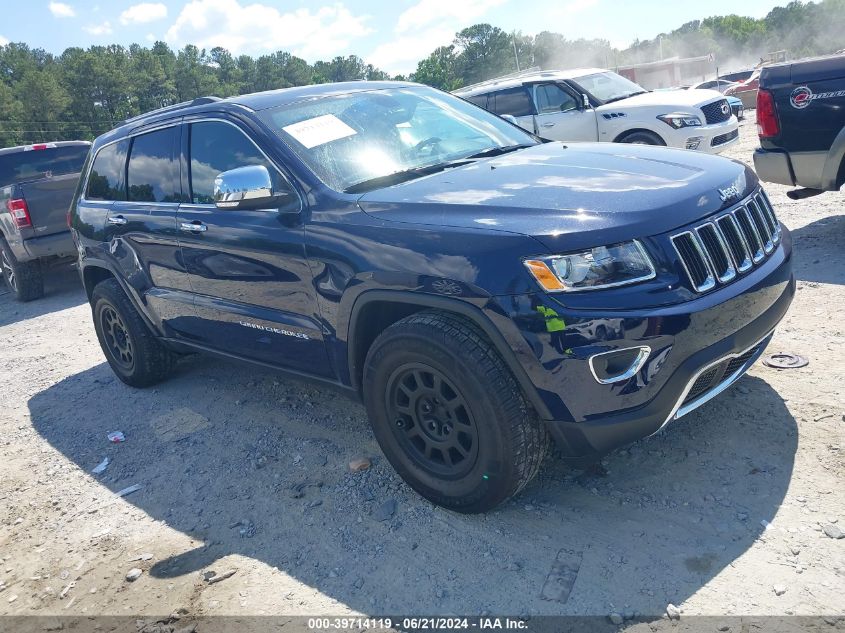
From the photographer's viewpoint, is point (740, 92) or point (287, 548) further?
point (740, 92)

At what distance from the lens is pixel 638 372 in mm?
2730

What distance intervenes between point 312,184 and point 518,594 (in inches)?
81.8

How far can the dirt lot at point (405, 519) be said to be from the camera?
277cm

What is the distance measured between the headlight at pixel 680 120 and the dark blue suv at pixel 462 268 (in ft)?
20.9

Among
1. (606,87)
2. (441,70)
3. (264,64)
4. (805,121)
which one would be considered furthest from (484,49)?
(805,121)

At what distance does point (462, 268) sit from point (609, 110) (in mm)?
8709

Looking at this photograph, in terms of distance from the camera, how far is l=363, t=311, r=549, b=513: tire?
290 cm

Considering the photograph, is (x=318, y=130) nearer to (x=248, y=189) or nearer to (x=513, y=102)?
(x=248, y=189)

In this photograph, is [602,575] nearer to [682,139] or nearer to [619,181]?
[619,181]

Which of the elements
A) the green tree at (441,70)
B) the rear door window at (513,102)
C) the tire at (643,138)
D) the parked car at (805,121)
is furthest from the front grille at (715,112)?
the green tree at (441,70)

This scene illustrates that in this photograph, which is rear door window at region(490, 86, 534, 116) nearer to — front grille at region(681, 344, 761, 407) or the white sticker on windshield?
the white sticker on windshield

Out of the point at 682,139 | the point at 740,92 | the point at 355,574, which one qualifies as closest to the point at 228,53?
the point at 740,92

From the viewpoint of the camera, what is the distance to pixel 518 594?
278 cm

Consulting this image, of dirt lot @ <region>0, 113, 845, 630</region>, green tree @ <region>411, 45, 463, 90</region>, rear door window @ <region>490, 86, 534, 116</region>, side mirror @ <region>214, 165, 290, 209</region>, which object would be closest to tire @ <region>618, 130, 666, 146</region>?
rear door window @ <region>490, 86, 534, 116</region>
